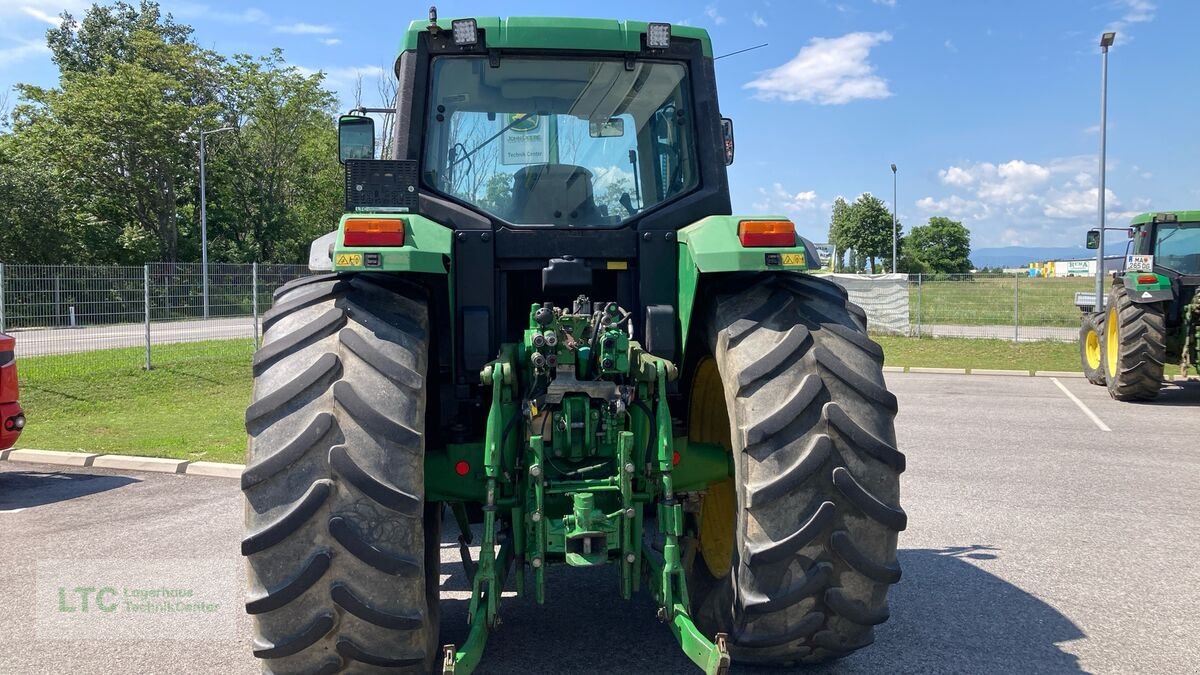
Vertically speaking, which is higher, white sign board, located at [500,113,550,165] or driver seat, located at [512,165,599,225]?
white sign board, located at [500,113,550,165]

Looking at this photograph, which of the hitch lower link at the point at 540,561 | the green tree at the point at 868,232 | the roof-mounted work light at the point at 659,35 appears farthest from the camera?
the green tree at the point at 868,232

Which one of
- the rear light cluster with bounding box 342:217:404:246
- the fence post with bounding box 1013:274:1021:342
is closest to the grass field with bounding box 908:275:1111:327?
the fence post with bounding box 1013:274:1021:342

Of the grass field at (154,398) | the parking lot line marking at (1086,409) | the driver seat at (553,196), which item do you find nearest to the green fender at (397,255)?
the driver seat at (553,196)

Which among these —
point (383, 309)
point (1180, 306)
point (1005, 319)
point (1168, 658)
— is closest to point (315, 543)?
point (383, 309)

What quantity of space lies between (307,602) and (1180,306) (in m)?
14.1

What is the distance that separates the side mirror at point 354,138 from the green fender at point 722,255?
65.9 inches

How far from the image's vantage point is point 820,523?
119 inches

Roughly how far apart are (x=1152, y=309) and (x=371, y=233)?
13008mm

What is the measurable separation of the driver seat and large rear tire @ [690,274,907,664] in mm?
1156

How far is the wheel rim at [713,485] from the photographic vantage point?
4.17 m

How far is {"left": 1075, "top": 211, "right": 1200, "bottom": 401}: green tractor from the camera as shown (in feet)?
41.1

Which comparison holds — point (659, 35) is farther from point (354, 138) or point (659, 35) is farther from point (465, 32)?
point (354, 138)

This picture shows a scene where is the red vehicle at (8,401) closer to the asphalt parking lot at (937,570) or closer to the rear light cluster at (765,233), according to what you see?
the asphalt parking lot at (937,570)

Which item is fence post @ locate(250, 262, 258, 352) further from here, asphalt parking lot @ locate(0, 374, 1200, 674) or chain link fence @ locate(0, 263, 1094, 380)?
asphalt parking lot @ locate(0, 374, 1200, 674)
